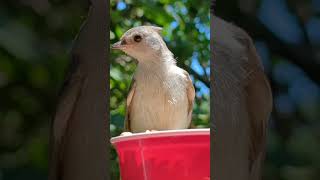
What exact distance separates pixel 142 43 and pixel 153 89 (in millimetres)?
82

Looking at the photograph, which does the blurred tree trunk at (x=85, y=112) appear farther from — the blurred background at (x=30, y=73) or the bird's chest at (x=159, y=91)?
the bird's chest at (x=159, y=91)

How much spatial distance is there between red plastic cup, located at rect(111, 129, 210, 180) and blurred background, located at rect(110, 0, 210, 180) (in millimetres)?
463

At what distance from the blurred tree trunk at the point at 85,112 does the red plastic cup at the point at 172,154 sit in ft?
0.18

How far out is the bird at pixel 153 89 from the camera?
921 millimetres

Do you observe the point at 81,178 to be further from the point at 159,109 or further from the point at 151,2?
the point at 151,2

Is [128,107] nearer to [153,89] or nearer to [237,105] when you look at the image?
[153,89]

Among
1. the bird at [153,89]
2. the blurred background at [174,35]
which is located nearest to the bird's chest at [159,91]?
the bird at [153,89]

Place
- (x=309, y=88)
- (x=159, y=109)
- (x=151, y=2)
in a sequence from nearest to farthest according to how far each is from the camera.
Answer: (x=309, y=88) → (x=159, y=109) → (x=151, y=2)

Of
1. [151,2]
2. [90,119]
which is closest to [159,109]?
[90,119]

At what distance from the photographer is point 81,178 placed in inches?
28.1

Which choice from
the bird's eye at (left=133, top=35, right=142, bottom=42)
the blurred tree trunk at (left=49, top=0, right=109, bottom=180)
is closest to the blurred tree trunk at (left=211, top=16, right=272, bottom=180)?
the blurred tree trunk at (left=49, top=0, right=109, bottom=180)

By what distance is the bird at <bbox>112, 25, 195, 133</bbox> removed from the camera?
921 mm

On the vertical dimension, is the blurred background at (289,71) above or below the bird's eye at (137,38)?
below

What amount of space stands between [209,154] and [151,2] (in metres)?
0.71
